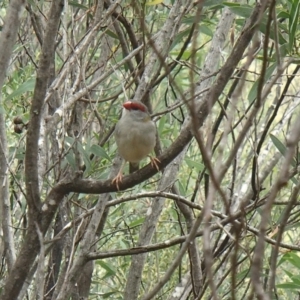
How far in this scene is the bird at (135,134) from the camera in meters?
3.69

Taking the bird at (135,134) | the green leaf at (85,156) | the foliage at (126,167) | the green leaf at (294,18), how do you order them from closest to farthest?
the foliage at (126,167)
the green leaf at (294,18)
the green leaf at (85,156)
the bird at (135,134)

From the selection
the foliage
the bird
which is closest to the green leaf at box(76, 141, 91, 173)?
the foliage

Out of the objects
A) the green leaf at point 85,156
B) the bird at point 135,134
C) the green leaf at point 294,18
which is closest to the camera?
the green leaf at point 294,18

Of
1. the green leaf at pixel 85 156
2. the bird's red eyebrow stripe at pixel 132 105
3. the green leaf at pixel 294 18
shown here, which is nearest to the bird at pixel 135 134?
the bird's red eyebrow stripe at pixel 132 105

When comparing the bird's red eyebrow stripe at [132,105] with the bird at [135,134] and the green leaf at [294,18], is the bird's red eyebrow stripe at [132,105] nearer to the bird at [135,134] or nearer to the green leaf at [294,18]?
the bird at [135,134]

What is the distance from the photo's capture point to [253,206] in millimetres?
2801

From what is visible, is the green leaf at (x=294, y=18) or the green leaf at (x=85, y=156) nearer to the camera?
the green leaf at (x=294, y=18)

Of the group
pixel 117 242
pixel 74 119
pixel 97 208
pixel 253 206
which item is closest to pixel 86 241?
pixel 97 208

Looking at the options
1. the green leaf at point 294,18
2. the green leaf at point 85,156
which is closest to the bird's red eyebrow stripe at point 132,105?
the green leaf at point 85,156

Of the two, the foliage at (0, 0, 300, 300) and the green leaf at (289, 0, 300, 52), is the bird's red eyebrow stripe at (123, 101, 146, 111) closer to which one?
the foliage at (0, 0, 300, 300)

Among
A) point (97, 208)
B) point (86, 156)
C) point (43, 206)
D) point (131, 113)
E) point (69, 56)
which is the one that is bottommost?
point (43, 206)

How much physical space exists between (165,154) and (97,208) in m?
0.71

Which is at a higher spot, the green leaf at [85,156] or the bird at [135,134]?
the bird at [135,134]

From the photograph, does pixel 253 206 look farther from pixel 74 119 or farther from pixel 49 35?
pixel 74 119
